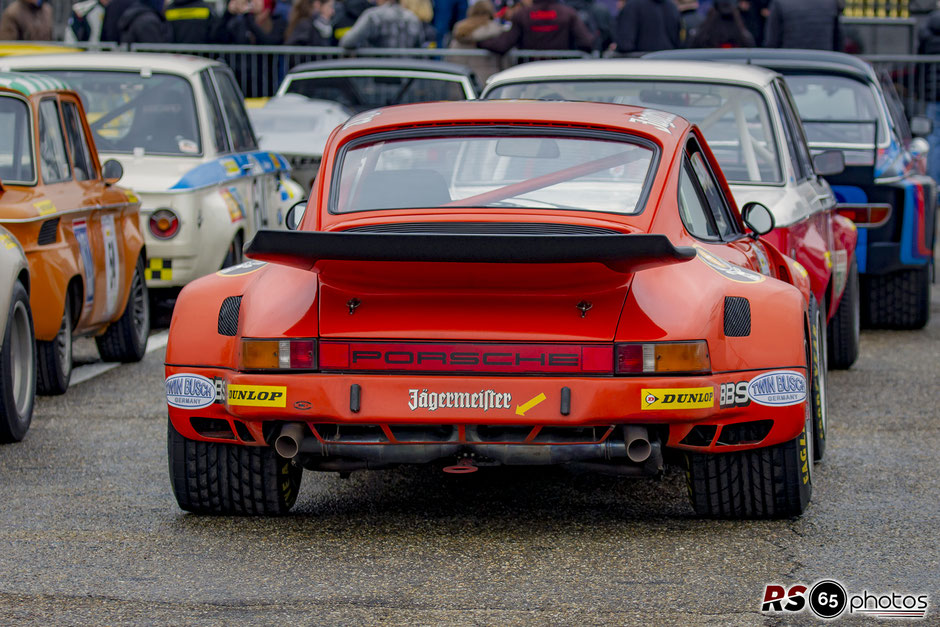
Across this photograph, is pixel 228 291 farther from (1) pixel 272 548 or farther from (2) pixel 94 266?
(2) pixel 94 266

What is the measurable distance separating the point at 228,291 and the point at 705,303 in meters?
1.59

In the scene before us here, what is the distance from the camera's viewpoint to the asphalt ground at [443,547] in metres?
5.00

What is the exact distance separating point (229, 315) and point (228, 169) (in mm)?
6728

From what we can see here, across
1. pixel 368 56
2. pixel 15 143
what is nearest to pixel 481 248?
pixel 15 143

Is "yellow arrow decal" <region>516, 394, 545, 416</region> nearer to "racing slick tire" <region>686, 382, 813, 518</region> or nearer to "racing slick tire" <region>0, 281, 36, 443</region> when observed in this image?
"racing slick tire" <region>686, 382, 813, 518</region>

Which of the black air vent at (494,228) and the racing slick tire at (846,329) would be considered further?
the racing slick tire at (846,329)

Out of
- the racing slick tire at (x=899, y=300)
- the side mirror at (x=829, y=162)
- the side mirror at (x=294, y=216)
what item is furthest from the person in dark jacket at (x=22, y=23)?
the side mirror at (x=294, y=216)

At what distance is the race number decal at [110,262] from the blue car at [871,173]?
3.64 metres

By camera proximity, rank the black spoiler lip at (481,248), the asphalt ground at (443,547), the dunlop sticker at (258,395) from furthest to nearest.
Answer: the dunlop sticker at (258,395)
the black spoiler lip at (481,248)
the asphalt ground at (443,547)

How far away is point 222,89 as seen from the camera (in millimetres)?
13211

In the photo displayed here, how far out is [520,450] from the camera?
18.5 ft

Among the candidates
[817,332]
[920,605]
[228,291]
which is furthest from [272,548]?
[817,332]

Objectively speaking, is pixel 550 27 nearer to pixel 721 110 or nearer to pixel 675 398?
pixel 721 110

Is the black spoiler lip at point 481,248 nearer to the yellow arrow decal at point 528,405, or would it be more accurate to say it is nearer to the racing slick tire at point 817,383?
the yellow arrow decal at point 528,405
